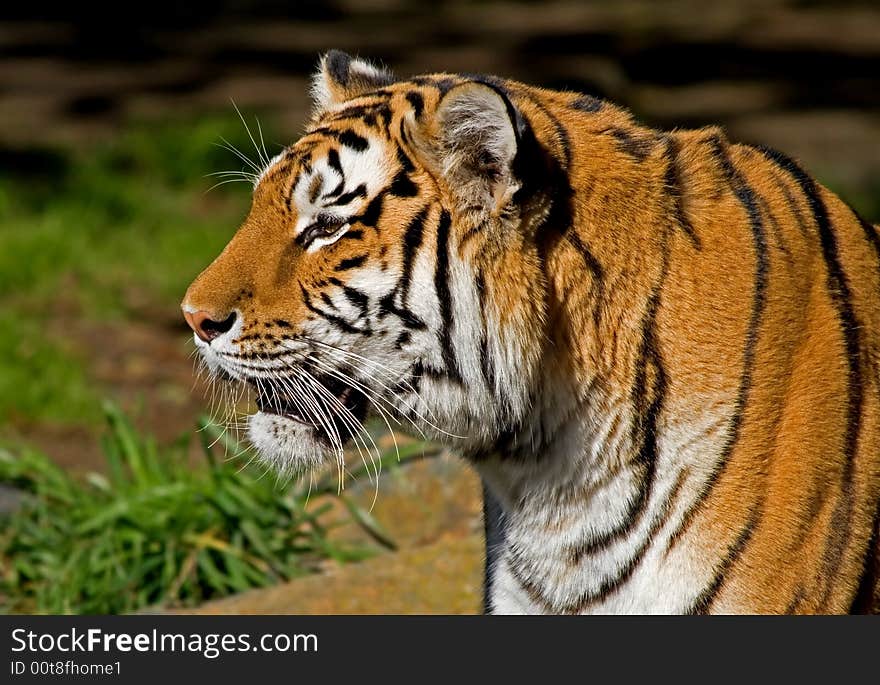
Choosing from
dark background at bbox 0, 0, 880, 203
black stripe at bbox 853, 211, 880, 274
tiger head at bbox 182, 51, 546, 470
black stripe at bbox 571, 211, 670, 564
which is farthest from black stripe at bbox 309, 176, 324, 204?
dark background at bbox 0, 0, 880, 203

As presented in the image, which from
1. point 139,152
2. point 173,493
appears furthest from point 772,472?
point 139,152

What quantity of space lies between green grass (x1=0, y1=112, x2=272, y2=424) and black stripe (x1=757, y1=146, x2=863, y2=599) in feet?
11.7

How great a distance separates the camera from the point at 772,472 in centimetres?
278

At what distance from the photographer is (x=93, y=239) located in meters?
7.32

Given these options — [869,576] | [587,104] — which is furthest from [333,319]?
[869,576]

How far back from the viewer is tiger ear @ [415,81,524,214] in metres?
2.61

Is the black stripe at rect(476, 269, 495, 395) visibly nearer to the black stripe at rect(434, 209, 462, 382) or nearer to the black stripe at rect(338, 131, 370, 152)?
the black stripe at rect(434, 209, 462, 382)

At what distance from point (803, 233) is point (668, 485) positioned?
62cm

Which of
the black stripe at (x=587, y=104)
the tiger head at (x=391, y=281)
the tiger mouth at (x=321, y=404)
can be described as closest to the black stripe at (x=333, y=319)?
the tiger head at (x=391, y=281)

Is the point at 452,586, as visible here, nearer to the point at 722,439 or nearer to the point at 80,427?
the point at 722,439

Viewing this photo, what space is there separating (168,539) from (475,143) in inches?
87.7

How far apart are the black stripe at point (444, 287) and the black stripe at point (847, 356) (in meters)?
0.81

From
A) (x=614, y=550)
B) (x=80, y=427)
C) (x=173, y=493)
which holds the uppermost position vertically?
(x=614, y=550)

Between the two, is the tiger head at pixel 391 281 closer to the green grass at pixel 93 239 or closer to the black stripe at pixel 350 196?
the black stripe at pixel 350 196
